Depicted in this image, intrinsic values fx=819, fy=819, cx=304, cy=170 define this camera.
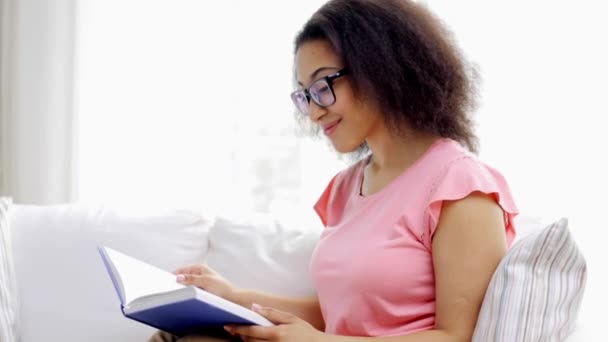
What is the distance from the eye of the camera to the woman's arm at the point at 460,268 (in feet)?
4.36

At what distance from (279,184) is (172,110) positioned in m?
0.44

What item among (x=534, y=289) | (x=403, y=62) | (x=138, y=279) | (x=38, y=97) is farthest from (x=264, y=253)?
(x=38, y=97)

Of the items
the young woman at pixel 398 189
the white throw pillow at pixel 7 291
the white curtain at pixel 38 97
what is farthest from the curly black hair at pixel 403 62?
the white curtain at pixel 38 97

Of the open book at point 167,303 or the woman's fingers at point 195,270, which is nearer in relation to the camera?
the open book at point 167,303

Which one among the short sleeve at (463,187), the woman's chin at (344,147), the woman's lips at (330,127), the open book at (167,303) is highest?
the woman's lips at (330,127)

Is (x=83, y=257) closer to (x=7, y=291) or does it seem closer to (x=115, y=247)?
(x=115, y=247)

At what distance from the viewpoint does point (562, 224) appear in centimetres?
128

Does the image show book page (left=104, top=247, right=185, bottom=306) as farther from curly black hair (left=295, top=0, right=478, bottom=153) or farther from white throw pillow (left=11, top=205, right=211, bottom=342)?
curly black hair (left=295, top=0, right=478, bottom=153)

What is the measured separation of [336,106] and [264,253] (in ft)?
1.63

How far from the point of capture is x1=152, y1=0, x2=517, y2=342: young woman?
1.35 metres

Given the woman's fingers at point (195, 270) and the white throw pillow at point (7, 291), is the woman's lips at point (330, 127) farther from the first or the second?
the white throw pillow at point (7, 291)

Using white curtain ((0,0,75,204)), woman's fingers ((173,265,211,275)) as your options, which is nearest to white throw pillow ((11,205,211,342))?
woman's fingers ((173,265,211,275))

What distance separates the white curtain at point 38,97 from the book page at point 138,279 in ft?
4.66

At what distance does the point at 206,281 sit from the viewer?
66.1 inches
